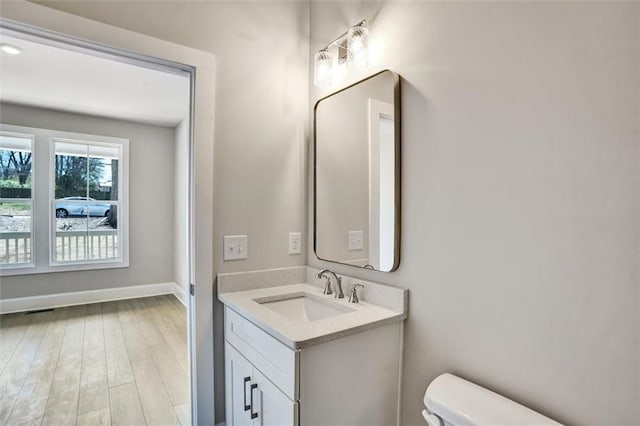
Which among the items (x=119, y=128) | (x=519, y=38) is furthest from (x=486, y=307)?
(x=119, y=128)

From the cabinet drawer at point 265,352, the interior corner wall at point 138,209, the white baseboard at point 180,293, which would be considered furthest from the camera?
the white baseboard at point 180,293

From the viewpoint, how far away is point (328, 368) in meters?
1.14

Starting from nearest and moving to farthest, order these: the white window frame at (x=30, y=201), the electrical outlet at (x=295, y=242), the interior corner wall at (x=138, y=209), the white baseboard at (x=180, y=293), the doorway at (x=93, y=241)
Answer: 1. the electrical outlet at (x=295, y=242)
2. the doorway at (x=93, y=241)
3. the white window frame at (x=30, y=201)
4. the interior corner wall at (x=138, y=209)
5. the white baseboard at (x=180, y=293)

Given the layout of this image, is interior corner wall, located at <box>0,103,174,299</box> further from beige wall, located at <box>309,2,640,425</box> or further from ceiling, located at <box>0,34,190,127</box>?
beige wall, located at <box>309,2,640,425</box>

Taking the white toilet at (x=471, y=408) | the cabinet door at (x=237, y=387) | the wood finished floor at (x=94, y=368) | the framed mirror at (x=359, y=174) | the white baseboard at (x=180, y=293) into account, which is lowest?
the wood finished floor at (x=94, y=368)

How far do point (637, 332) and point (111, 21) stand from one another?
6.75 ft

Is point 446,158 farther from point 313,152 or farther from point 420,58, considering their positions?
point 313,152

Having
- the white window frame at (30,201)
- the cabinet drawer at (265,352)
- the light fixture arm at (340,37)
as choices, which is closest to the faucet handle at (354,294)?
the cabinet drawer at (265,352)

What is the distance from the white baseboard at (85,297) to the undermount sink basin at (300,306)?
3276 millimetres

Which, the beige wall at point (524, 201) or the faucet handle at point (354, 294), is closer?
the beige wall at point (524, 201)

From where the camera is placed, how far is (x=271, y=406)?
120 centimetres

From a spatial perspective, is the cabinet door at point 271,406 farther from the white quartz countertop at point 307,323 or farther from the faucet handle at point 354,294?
the faucet handle at point 354,294

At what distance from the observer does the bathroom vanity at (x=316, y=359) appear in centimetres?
110

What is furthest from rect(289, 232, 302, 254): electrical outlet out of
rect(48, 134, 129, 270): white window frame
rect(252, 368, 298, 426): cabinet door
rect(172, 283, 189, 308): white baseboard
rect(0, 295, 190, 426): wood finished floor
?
rect(48, 134, 129, 270): white window frame
